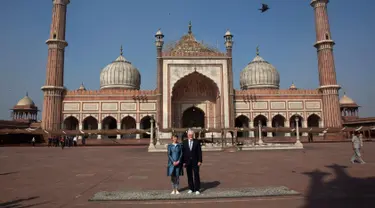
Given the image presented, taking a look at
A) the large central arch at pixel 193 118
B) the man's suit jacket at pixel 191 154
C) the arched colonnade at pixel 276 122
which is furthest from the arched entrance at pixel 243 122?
the man's suit jacket at pixel 191 154

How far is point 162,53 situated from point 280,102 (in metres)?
14.2

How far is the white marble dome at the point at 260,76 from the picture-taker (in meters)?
38.1

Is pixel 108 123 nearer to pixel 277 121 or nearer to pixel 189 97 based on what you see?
pixel 189 97

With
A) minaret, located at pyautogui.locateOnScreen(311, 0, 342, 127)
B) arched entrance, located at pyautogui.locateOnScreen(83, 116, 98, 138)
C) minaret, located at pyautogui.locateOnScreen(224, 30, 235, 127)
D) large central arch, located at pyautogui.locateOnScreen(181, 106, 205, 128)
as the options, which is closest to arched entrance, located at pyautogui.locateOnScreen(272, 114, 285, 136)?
minaret, located at pyautogui.locateOnScreen(311, 0, 342, 127)

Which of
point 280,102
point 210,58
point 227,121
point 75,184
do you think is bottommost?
point 75,184

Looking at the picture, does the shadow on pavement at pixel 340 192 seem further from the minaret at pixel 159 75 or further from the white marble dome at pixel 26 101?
the white marble dome at pixel 26 101

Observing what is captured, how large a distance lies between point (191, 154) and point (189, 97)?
27124mm

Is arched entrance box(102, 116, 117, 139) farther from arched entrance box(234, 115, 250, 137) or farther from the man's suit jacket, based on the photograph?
the man's suit jacket

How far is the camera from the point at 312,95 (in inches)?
1280

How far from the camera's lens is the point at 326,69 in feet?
103

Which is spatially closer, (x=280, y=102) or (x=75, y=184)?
(x=75, y=184)

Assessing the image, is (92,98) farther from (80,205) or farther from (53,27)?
(80,205)

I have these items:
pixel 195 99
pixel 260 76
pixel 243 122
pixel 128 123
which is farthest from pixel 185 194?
pixel 260 76

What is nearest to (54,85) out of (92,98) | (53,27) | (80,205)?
(92,98)
